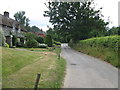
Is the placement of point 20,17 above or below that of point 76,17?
above

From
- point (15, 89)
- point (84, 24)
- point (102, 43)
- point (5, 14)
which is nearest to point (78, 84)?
point (15, 89)

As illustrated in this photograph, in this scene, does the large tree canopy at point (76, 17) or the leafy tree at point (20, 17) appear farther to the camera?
the leafy tree at point (20, 17)

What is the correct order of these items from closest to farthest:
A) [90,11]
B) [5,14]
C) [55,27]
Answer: [90,11] → [5,14] → [55,27]

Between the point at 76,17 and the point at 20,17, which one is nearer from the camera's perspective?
the point at 76,17

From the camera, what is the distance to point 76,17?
36344 mm

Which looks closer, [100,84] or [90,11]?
[100,84]

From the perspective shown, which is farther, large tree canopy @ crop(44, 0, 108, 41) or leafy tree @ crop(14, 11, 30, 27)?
leafy tree @ crop(14, 11, 30, 27)

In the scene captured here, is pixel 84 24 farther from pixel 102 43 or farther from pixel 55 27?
pixel 102 43

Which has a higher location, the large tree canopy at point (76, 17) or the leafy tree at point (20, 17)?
the leafy tree at point (20, 17)

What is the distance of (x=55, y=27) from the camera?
3891 cm

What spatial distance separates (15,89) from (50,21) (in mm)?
34189

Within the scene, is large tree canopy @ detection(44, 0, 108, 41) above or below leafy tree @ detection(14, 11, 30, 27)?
below

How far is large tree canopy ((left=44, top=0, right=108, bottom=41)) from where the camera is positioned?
112ft

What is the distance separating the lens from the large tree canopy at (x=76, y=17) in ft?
112
